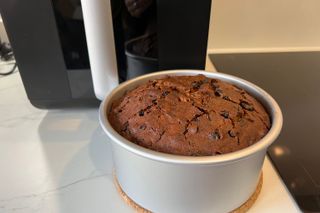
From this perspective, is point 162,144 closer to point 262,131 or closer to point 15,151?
point 262,131

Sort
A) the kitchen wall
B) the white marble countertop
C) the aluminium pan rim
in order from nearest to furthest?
the aluminium pan rim, the white marble countertop, the kitchen wall

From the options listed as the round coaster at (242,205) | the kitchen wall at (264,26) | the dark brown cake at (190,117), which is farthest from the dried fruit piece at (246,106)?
the kitchen wall at (264,26)

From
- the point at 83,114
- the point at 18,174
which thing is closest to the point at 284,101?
the point at 83,114

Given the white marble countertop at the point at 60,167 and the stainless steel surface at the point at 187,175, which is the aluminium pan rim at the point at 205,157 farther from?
the white marble countertop at the point at 60,167

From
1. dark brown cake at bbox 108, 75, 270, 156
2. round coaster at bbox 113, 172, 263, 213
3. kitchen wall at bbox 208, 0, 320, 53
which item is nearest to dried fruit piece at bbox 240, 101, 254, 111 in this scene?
dark brown cake at bbox 108, 75, 270, 156

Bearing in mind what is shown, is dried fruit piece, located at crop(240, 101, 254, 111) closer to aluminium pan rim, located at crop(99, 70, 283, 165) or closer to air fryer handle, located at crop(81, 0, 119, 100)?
aluminium pan rim, located at crop(99, 70, 283, 165)

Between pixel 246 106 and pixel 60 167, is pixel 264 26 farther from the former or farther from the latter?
pixel 60 167

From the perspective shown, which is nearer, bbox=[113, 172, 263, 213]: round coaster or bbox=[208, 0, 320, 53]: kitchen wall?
bbox=[113, 172, 263, 213]: round coaster

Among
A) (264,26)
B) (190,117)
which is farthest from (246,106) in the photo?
(264,26)
